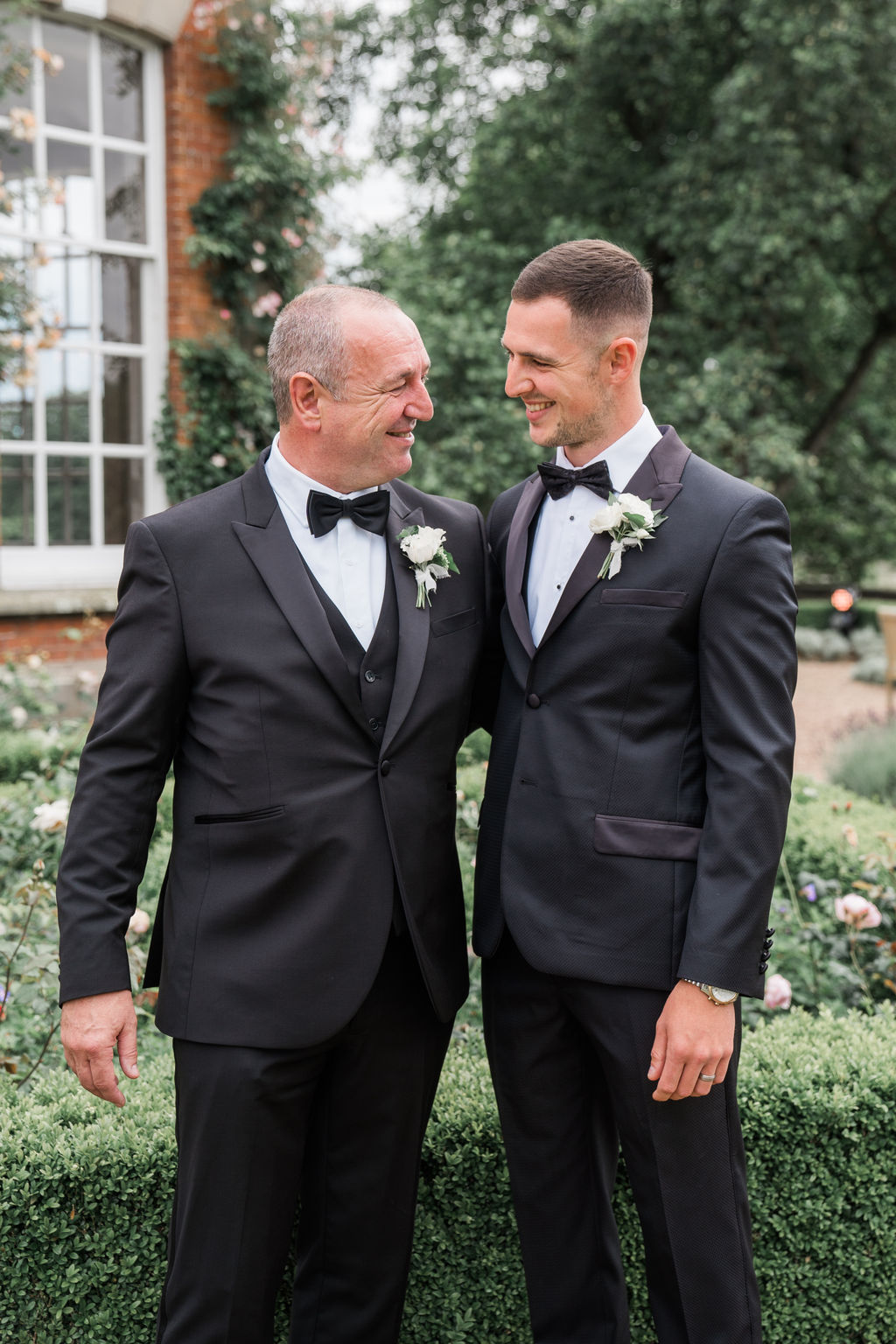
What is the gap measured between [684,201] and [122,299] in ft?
24.5

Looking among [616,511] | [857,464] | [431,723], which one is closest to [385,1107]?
[431,723]

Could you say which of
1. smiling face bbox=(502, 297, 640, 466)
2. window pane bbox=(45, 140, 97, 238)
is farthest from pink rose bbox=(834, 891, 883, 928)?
window pane bbox=(45, 140, 97, 238)

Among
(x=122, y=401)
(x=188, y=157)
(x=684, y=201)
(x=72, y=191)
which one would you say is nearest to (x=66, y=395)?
(x=122, y=401)

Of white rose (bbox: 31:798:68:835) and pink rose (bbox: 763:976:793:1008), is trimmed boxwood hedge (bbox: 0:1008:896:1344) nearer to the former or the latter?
pink rose (bbox: 763:976:793:1008)

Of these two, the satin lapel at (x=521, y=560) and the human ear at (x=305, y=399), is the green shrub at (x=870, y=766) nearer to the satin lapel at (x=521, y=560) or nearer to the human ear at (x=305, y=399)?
the satin lapel at (x=521, y=560)

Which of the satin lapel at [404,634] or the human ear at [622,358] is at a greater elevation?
the human ear at [622,358]

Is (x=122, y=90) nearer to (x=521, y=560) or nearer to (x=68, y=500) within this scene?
(x=68, y=500)

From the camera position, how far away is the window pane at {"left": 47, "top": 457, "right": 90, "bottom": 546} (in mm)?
7641

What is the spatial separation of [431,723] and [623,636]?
40 centimetres

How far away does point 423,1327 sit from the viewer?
2.68m

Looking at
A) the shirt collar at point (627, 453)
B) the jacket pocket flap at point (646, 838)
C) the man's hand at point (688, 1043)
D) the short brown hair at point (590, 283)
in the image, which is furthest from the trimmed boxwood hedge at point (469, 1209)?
the short brown hair at point (590, 283)

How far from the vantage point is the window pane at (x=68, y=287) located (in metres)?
7.44

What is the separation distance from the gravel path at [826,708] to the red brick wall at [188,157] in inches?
199

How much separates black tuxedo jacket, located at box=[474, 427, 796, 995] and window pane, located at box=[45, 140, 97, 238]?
6341 mm
